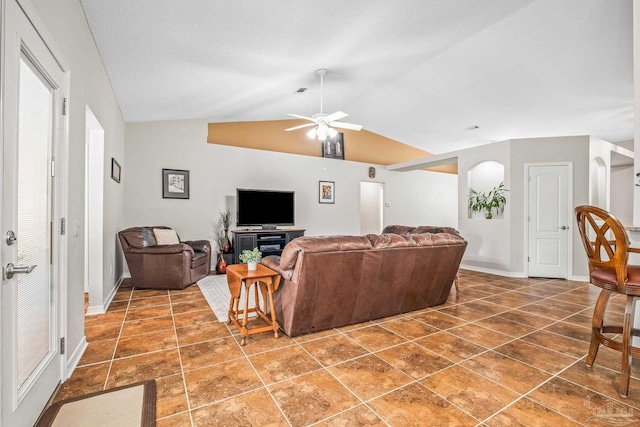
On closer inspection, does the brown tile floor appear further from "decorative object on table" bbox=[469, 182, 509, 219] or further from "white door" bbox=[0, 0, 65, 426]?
"decorative object on table" bbox=[469, 182, 509, 219]

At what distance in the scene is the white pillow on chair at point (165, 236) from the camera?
16.3 feet

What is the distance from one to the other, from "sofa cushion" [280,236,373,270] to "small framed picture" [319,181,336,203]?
15.0 ft

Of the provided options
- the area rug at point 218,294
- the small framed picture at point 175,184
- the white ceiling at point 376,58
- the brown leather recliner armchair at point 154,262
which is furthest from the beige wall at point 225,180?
→ the area rug at point 218,294

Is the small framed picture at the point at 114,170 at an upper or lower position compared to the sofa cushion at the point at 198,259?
upper

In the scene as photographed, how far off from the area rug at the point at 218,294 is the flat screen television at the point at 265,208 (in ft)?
4.08

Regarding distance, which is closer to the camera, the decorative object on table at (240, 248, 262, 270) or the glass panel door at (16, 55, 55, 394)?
the glass panel door at (16, 55, 55, 394)

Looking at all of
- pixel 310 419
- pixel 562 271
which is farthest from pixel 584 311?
pixel 310 419

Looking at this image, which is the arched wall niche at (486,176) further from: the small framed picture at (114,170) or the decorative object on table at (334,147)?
the small framed picture at (114,170)

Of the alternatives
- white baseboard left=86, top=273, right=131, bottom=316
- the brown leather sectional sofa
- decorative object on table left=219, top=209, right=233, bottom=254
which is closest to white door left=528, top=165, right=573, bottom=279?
the brown leather sectional sofa

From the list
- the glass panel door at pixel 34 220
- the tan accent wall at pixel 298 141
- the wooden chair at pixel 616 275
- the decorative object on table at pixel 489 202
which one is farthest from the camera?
the tan accent wall at pixel 298 141

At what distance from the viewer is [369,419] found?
165 centimetres

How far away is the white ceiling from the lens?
8.94ft

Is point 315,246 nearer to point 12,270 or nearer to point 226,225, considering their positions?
point 12,270

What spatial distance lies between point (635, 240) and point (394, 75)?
358 cm
